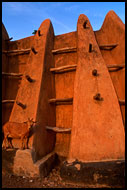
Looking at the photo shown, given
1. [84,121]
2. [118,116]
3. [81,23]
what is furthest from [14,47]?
[118,116]

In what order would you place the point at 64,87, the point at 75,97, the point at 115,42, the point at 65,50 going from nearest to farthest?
the point at 75,97, the point at 64,87, the point at 115,42, the point at 65,50

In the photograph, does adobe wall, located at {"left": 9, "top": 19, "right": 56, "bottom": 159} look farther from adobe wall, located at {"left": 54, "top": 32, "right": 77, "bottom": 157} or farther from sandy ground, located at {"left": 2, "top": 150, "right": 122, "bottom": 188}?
sandy ground, located at {"left": 2, "top": 150, "right": 122, "bottom": 188}

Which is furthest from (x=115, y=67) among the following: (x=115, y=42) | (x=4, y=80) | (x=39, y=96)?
(x=4, y=80)

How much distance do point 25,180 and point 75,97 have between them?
2.88 metres

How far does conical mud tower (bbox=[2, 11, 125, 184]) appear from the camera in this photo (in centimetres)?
373

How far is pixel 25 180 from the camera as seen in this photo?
3646 mm

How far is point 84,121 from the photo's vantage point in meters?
4.16

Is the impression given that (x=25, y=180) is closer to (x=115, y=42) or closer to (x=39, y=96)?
(x=39, y=96)

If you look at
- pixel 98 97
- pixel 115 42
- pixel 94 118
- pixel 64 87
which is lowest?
pixel 94 118

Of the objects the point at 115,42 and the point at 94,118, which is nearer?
the point at 94,118

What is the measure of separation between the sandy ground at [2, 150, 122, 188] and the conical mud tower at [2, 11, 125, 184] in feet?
0.73

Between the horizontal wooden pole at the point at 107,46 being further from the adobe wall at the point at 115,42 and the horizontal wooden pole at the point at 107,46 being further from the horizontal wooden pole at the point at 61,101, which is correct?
the horizontal wooden pole at the point at 61,101

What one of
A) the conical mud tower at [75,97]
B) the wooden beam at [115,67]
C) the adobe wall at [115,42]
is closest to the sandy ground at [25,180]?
the conical mud tower at [75,97]

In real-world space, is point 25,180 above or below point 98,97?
below
